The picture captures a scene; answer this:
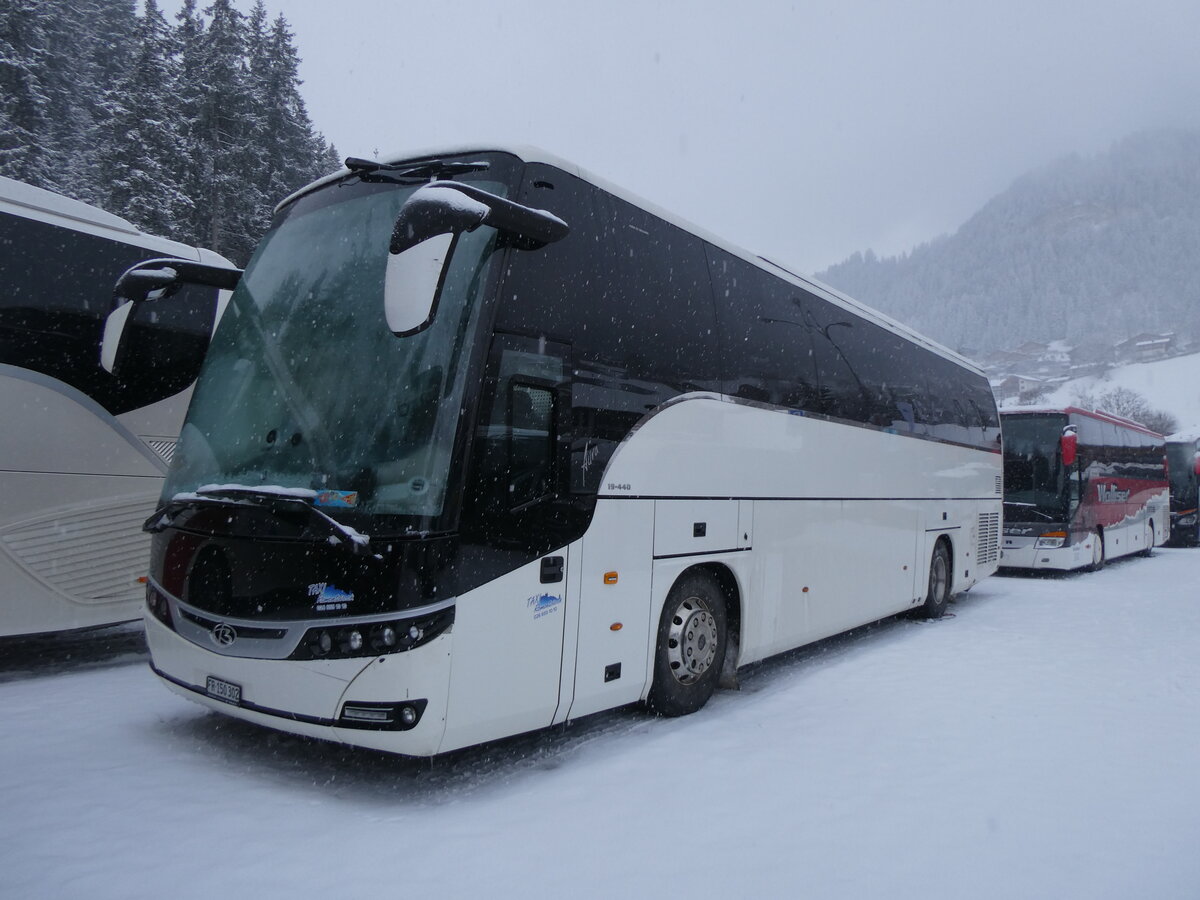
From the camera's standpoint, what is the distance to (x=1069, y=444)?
15.7 m

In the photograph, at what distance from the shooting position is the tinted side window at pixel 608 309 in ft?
15.7

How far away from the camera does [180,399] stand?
7758 millimetres

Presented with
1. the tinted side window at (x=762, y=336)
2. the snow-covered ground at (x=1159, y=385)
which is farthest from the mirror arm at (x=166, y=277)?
the snow-covered ground at (x=1159, y=385)

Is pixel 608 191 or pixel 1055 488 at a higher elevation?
pixel 608 191

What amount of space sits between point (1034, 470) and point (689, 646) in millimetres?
12859

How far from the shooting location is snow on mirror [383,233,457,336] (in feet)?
12.8

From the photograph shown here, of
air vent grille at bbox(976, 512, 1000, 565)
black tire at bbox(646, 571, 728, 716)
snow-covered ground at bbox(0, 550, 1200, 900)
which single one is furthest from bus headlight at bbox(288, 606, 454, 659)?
air vent grille at bbox(976, 512, 1000, 565)

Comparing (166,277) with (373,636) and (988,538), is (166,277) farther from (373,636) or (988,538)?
(988,538)

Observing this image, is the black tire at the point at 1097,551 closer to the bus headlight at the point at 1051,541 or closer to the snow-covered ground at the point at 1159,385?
the bus headlight at the point at 1051,541

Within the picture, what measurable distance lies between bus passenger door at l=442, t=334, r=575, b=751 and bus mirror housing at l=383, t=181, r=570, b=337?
558 mm

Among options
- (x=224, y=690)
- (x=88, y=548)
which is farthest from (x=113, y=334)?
(x=224, y=690)

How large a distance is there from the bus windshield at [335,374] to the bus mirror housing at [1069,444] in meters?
14.5

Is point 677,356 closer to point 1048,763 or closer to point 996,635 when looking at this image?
point 1048,763

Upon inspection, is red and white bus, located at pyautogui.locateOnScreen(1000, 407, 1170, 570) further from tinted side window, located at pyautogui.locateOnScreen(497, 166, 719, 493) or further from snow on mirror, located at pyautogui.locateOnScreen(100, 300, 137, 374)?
snow on mirror, located at pyautogui.locateOnScreen(100, 300, 137, 374)
